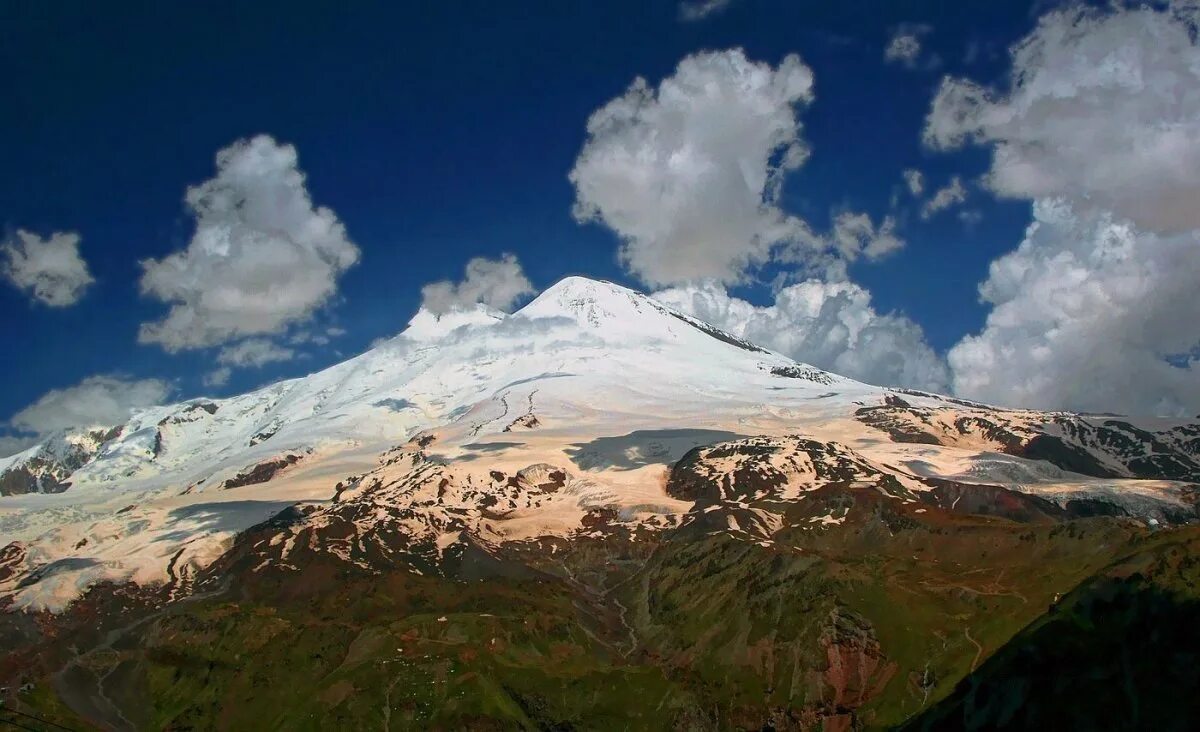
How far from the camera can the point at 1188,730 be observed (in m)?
135

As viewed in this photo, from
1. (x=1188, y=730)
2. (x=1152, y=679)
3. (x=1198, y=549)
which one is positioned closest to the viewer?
(x=1188, y=730)

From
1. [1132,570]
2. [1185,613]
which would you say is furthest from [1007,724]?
[1132,570]

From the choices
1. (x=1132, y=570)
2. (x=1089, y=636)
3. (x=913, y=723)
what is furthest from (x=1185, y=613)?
(x=913, y=723)

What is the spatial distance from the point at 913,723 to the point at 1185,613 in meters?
60.7

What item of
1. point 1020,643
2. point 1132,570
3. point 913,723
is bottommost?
point 913,723

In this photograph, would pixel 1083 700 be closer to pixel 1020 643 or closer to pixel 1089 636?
pixel 1089 636

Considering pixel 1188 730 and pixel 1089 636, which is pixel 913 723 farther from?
pixel 1188 730

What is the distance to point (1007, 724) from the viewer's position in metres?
159

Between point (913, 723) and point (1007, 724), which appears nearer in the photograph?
point (1007, 724)

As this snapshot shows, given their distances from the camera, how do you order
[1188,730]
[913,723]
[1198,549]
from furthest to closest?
[913,723] < [1198,549] < [1188,730]

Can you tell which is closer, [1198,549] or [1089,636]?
[1089,636]

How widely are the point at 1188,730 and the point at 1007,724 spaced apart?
29582 mm

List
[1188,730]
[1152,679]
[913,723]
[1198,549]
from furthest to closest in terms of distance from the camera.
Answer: [913,723] < [1198,549] < [1152,679] < [1188,730]

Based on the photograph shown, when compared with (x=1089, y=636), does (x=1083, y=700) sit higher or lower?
lower
